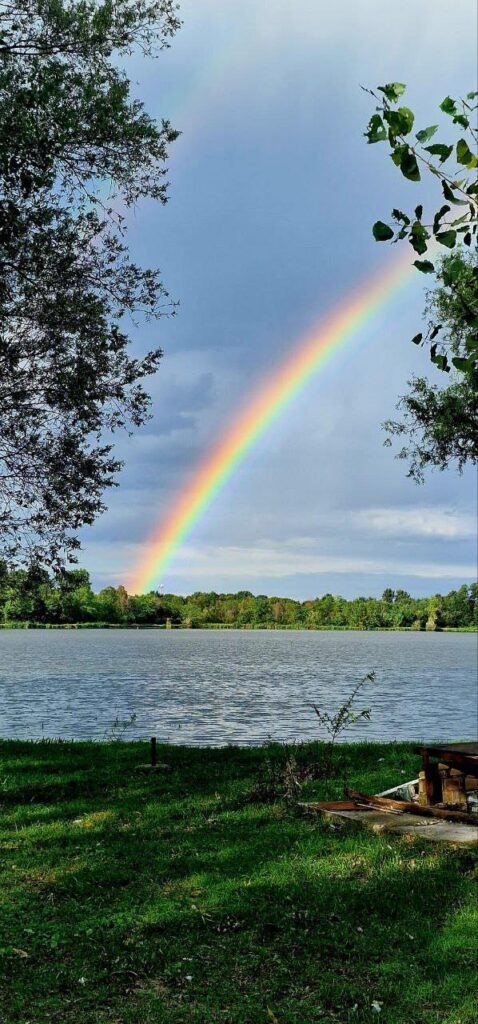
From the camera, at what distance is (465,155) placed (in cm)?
358

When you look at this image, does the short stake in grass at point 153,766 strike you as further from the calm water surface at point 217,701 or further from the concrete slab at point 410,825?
the calm water surface at point 217,701

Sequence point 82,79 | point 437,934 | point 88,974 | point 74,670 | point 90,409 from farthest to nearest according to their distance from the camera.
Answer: point 74,670 → point 90,409 → point 82,79 → point 437,934 → point 88,974

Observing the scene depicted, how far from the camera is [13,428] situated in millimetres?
16734

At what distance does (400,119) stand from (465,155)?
0.37 meters

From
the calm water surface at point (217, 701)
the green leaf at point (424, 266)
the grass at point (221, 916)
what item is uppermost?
the green leaf at point (424, 266)

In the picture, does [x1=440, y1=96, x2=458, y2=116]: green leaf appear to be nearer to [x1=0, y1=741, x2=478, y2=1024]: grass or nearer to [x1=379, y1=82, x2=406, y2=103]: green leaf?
[x1=379, y1=82, x2=406, y2=103]: green leaf

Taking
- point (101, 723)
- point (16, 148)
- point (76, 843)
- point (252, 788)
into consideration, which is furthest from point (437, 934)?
point (101, 723)

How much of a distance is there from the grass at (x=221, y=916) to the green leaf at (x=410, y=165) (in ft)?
21.0

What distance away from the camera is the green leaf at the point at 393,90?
3.62 metres

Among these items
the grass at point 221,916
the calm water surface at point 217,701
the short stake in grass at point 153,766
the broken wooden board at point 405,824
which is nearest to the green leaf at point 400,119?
the grass at point 221,916

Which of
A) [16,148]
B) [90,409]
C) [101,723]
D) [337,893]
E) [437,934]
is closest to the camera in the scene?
[437,934]

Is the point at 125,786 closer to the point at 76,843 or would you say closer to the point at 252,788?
the point at 252,788

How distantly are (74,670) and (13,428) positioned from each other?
51.9 meters

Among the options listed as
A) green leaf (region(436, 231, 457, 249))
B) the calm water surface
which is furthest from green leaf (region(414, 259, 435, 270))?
the calm water surface
